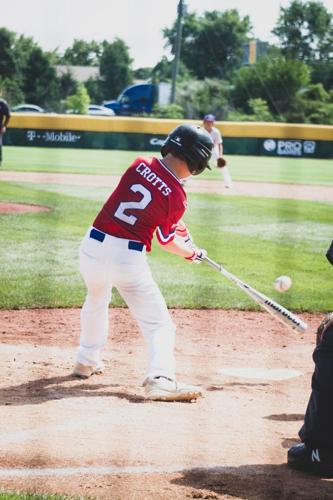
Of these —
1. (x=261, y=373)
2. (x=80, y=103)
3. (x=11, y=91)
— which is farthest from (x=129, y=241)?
(x=11, y=91)

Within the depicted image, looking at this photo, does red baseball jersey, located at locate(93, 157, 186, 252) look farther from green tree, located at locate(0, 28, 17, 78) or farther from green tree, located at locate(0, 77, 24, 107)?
green tree, located at locate(0, 28, 17, 78)

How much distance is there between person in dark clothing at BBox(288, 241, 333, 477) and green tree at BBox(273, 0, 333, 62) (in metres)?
41.1

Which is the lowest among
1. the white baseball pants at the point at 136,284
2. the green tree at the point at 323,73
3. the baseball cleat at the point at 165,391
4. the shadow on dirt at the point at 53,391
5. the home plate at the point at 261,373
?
the home plate at the point at 261,373

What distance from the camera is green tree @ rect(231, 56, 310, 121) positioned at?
142ft

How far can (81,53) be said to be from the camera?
66.4 m

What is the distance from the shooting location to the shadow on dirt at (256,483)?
3508mm

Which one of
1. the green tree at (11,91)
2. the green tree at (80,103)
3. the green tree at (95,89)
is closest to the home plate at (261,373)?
the green tree at (11,91)

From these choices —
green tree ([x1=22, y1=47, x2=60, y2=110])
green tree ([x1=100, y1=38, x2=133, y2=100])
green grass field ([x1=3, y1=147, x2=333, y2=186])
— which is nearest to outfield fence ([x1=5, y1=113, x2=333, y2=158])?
green grass field ([x1=3, y1=147, x2=333, y2=186])

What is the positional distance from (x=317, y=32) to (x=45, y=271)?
4130 cm

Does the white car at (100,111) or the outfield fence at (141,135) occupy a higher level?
the white car at (100,111)

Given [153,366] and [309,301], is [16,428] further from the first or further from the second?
[309,301]

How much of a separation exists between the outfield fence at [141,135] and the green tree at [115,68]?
27.1m

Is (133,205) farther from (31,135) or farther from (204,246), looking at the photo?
(31,135)

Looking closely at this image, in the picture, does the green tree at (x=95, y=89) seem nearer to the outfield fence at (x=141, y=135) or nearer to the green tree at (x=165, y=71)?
the green tree at (x=165, y=71)
